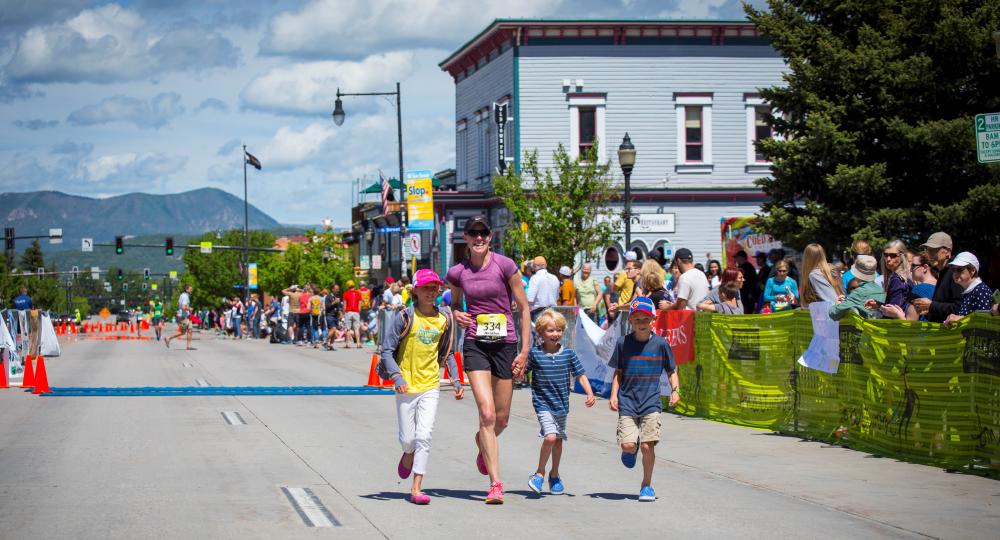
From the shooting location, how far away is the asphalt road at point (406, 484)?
8.34 m

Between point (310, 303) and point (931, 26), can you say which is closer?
point (931, 26)

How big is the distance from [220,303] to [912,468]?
131 metres

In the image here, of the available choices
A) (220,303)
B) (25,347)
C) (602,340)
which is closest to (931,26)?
(602,340)

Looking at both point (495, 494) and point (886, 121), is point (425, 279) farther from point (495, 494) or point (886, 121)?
point (886, 121)

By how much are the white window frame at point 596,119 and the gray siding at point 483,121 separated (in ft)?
7.46

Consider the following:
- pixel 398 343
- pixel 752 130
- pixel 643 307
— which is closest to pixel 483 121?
pixel 752 130

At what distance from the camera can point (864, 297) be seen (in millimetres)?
12711

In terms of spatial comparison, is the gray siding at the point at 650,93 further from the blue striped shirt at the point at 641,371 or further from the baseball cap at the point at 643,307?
the baseball cap at the point at 643,307

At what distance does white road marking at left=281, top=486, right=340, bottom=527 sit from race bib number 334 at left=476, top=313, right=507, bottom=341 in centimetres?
170

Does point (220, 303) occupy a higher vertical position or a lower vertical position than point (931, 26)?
lower

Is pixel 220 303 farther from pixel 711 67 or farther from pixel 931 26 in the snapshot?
pixel 931 26

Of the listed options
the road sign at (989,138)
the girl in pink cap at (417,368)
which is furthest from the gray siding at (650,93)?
the girl in pink cap at (417,368)

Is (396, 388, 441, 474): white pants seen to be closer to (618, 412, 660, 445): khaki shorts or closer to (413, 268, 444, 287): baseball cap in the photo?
(413, 268, 444, 287): baseball cap

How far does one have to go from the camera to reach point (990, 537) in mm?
8016
